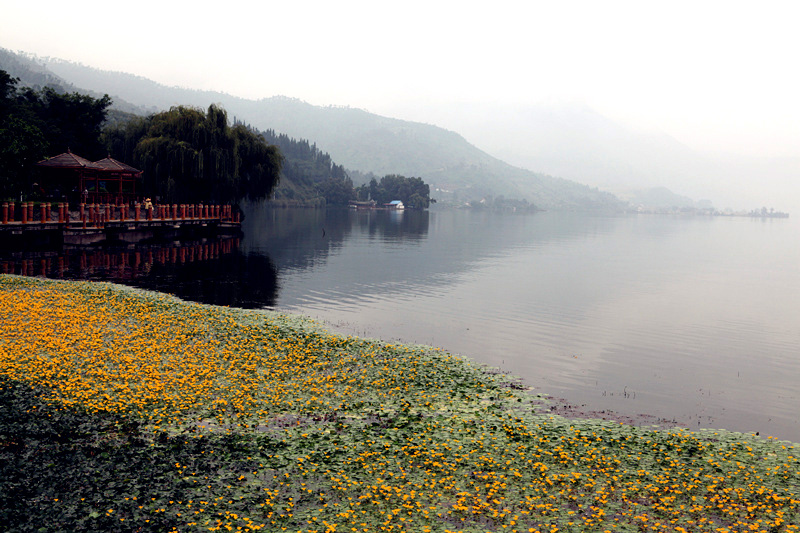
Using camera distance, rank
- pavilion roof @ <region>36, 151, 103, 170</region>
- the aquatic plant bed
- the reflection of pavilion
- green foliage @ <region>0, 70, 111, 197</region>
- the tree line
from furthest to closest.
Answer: the tree line
the reflection of pavilion
pavilion roof @ <region>36, 151, 103, 170</region>
green foliage @ <region>0, 70, 111, 197</region>
the aquatic plant bed

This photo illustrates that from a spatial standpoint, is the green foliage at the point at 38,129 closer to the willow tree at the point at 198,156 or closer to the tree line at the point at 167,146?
the tree line at the point at 167,146

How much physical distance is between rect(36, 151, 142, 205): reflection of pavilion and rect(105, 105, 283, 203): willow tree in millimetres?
3397

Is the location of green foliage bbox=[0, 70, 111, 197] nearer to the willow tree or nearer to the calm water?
the willow tree

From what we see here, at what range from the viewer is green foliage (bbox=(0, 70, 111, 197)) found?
178 ft

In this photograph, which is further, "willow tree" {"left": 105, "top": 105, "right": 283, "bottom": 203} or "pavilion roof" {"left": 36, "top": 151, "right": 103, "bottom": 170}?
"willow tree" {"left": 105, "top": 105, "right": 283, "bottom": 203}

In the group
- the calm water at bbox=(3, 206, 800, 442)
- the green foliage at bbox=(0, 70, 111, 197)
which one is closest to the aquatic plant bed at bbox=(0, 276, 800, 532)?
the calm water at bbox=(3, 206, 800, 442)

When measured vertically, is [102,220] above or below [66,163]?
below

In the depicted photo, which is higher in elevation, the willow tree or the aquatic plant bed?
the willow tree

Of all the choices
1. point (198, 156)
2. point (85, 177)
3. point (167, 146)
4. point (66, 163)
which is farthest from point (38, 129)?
point (198, 156)

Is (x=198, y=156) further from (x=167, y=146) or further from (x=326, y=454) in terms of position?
(x=326, y=454)

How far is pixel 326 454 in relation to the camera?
522 inches

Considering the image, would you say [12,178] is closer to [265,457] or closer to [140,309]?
[140,309]

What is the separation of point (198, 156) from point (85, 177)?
1218 cm

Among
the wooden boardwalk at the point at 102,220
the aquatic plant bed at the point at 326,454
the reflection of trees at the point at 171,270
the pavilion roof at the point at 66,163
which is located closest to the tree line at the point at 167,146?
the pavilion roof at the point at 66,163
